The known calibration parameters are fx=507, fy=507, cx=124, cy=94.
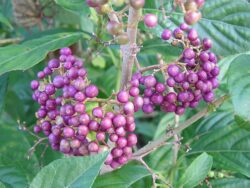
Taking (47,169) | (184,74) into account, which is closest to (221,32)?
(184,74)

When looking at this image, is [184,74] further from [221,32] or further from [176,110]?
[221,32]

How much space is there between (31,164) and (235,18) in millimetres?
791

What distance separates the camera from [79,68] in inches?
50.6

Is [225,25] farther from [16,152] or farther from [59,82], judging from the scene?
[16,152]

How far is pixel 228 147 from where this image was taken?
5.22 feet

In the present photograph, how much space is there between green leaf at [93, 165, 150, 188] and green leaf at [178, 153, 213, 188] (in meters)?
0.11

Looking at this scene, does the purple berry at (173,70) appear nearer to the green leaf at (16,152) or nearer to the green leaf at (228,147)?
the green leaf at (228,147)

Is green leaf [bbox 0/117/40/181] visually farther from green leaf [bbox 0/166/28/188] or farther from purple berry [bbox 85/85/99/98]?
purple berry [bbox 85/85/99/98]

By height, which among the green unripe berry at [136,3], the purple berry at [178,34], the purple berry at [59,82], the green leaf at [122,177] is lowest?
the green leaf at [122,177]

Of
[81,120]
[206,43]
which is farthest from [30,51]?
[206,43]

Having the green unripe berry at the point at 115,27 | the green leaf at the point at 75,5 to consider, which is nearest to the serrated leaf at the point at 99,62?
the green leaf at the point at 75,5

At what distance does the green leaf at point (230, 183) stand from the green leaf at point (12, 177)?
56 cm

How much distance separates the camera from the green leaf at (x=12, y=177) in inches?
56.3

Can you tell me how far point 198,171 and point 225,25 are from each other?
447mm
